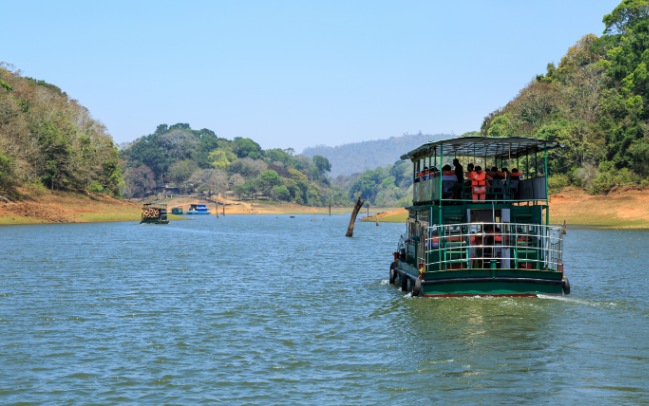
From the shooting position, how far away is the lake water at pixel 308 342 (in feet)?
54.5

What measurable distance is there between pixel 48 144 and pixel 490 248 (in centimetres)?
10294

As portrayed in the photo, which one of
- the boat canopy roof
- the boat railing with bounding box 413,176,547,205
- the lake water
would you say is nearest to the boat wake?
the lake water

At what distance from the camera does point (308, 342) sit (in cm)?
2186

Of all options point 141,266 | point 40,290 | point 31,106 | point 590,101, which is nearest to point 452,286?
point 40,290

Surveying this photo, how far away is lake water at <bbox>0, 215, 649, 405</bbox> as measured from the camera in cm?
1662

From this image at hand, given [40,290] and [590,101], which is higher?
[590,101]

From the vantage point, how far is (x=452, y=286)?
28016 millimetres

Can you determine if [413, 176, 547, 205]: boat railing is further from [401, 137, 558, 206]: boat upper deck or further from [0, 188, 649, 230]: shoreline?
[0, 188, 649, 230]: shoreline

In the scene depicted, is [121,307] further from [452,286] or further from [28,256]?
[28,256]

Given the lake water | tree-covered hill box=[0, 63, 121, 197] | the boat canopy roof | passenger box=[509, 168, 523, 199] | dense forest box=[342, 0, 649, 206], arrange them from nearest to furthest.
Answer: the lake water, the boat canopy roof, passenger box=[509, 168, 523, 199], dense forest box=[342, 0, 649, 206], tree-covered hill box=[0, 63, 121, 197]

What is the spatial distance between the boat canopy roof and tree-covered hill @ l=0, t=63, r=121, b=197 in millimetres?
83023

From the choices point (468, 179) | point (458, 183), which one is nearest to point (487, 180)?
point (468, 179)

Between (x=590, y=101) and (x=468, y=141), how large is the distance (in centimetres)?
9538

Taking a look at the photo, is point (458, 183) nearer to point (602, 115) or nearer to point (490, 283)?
point (490, 283)
